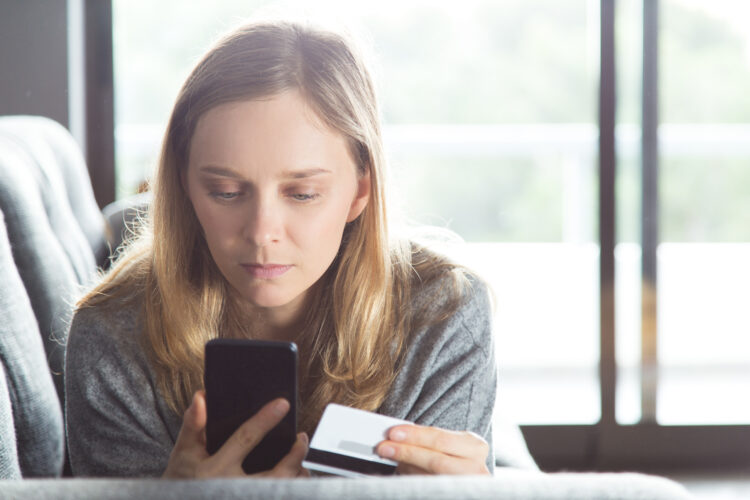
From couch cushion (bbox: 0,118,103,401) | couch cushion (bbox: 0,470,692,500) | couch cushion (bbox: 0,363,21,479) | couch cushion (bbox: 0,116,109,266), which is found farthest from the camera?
couch cushion (bbox: 0,116,109,266)

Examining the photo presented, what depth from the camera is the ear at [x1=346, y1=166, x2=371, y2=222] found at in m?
0.99

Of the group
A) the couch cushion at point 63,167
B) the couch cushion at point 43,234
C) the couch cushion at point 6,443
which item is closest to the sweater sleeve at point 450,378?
the couch cushion at point 6,443

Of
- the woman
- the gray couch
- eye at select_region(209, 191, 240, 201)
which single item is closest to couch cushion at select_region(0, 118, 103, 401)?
the gray couch

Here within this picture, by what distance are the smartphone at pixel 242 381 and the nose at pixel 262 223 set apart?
0.15 m

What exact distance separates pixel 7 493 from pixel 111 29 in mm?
2269

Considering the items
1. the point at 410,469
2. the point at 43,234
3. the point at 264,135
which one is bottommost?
the point at 410,469

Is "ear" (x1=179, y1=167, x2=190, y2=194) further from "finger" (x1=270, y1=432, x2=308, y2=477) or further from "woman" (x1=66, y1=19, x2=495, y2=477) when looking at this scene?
"finger" (x1=270, y1=432, x2=308, y2=477)

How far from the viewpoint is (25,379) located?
3.26 ft

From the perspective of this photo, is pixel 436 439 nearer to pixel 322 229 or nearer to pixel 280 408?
pixel 280 408

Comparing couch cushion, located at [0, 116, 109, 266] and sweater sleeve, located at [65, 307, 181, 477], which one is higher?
couch cushion, located at [0, 116, 109, 266]

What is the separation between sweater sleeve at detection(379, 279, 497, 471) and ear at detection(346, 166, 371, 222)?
0.19m

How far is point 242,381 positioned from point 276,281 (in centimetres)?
18

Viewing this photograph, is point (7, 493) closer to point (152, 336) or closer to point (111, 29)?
point (152, 336)

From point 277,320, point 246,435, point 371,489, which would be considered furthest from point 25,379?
point 371,489
